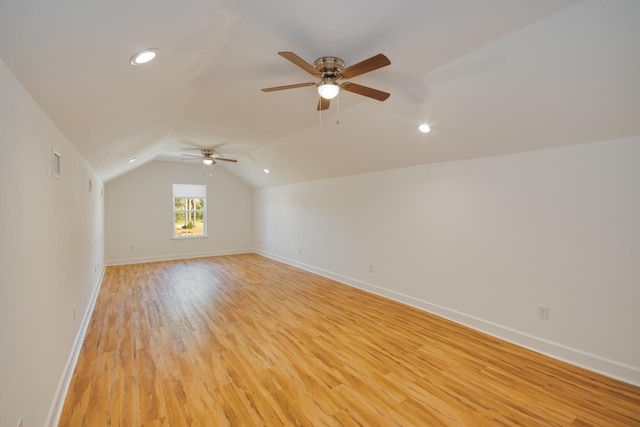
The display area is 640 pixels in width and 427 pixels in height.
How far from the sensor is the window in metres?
8.41

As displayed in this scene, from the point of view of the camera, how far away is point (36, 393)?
1.67 meters

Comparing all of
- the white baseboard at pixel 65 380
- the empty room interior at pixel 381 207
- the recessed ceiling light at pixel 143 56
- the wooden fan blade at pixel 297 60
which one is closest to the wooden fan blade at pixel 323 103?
the empty room interior at pixel 381 207

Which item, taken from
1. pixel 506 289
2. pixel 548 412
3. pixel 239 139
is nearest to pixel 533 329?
pixel 506 289

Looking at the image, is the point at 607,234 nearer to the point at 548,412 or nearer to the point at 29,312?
the point at 548,412

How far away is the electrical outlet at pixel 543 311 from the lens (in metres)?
3.01

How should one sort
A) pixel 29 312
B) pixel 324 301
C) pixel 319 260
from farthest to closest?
pixel 319 260, pixel 324 301, pixel 29 312

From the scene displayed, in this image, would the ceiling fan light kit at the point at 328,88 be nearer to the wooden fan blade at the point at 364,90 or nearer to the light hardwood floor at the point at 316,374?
the wooden fan blade at the point at 364,90

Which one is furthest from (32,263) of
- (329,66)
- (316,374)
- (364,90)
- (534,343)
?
(534,343)

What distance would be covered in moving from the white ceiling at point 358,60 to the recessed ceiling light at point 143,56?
0.14 feet

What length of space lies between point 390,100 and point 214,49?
196 cm

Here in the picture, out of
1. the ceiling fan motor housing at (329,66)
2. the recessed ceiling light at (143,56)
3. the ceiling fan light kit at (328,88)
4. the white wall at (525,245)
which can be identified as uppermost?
the ceiling fan motor housing at (329,66)

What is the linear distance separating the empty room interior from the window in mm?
3883

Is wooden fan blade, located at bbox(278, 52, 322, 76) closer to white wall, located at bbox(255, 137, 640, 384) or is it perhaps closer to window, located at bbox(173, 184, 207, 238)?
white wall, located at bbox(255, 137, 640, 384)

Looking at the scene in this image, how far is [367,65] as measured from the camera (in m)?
1.99
